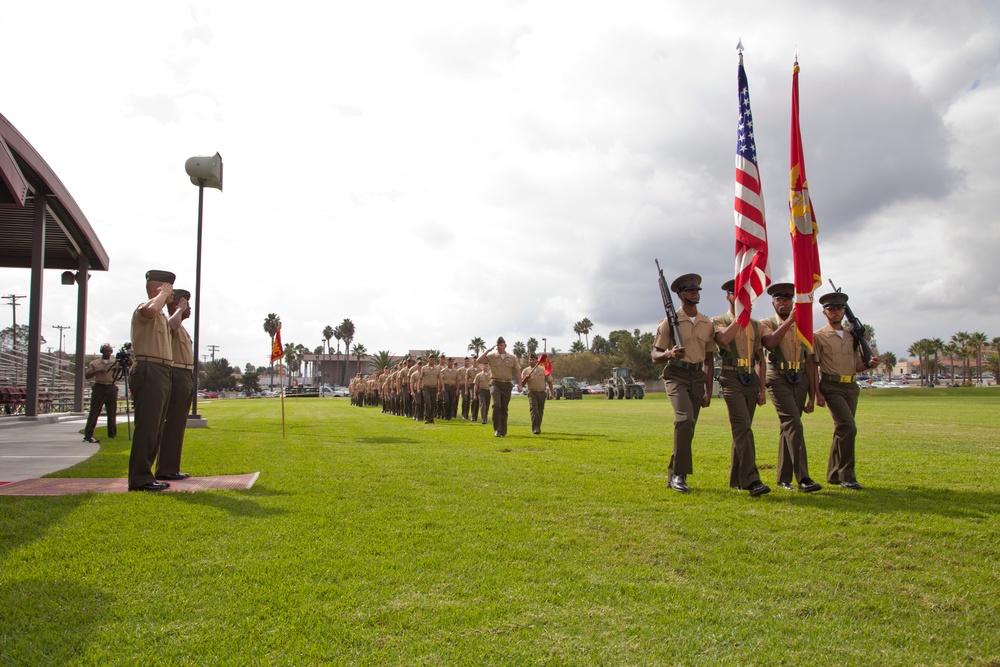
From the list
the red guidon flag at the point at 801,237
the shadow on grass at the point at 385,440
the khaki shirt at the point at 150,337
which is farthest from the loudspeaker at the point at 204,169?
the red guidon flag at the point at 801,237

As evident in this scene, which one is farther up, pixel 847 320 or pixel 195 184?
pixel 195 184

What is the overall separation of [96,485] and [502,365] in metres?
9.46

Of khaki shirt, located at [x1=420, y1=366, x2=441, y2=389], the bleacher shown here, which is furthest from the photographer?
the bleacher

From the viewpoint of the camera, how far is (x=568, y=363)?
11006 cm

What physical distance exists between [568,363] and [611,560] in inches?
4174

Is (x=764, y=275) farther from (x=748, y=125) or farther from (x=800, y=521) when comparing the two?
(x=800, y=521)

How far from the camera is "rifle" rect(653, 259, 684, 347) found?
755 centimetres

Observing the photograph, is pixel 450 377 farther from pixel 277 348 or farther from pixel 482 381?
pixel 277 348

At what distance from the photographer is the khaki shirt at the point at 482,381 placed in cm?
2142

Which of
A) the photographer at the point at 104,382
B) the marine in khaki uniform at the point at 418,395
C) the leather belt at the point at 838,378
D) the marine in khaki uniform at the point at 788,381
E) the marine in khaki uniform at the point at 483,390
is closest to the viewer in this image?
the marine in khaki uniform at the point at 788,381

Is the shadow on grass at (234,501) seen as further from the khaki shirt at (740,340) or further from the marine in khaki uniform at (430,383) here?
the marine in khaki uniform at (430,383)

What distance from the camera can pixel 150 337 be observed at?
24.9 ft

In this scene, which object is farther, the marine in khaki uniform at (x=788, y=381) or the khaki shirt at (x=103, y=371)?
the khaki shirt at (x=103, y=371)

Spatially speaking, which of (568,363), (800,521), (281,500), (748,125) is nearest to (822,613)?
(800,521)
